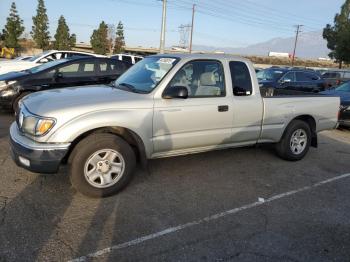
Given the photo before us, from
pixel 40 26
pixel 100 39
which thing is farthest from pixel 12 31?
pixel 100 39

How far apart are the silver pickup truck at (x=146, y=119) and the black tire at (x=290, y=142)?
0.03 meters

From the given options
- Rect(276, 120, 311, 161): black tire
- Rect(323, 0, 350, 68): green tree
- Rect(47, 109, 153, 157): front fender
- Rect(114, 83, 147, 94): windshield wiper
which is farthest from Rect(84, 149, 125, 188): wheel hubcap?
Rect(323, 0, 350, 68): green tree

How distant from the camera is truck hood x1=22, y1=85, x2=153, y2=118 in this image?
173 inches

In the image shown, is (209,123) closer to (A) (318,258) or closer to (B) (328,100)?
(A) (318,258)

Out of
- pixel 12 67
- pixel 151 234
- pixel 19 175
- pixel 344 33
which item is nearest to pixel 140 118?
pixel 151 234

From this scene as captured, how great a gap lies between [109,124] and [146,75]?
117 centimetres

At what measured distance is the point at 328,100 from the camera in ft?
23.1

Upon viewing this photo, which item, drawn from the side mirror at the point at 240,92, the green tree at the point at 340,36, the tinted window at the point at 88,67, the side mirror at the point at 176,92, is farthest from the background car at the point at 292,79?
the green tree at the point at 340,36

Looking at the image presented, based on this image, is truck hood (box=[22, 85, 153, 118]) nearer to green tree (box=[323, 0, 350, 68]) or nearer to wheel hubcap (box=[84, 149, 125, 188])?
wheel hubcap (box=[84, 149, 125, 188])

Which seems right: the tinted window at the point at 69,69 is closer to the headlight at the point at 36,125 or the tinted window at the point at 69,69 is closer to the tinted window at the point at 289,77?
the headlight at the point at 36,125

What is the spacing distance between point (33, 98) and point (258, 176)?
3.41m

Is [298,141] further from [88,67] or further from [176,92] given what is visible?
[88,67]

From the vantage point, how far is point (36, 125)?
4.33 metres

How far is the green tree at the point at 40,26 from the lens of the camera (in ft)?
203
